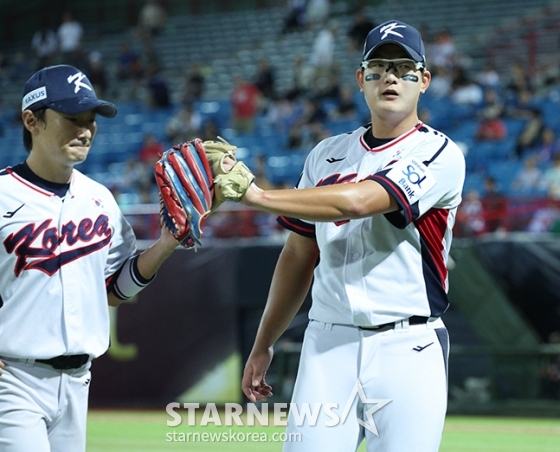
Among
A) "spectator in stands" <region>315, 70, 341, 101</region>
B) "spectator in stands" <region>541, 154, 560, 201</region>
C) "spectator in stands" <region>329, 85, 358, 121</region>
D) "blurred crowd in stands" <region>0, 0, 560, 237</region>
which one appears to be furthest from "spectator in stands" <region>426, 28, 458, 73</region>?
"spectator in stands" <region>541, 154, 560, 201</region>

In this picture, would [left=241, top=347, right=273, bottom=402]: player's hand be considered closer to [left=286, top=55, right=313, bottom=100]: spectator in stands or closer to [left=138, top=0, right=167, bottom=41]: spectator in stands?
[left=286, top=55, right=313, bottom=100]: spectator in stands

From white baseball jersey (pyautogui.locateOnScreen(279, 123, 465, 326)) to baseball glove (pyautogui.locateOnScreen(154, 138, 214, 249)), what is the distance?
0.56 metres

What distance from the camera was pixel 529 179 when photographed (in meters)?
12.8

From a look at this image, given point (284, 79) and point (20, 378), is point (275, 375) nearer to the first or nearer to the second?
point (20, 378)

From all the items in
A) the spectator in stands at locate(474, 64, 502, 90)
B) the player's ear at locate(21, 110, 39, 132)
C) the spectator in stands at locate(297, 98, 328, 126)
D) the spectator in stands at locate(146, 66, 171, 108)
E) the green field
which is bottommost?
the green field

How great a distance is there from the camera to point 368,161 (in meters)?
3.75

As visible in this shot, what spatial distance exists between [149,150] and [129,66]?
5082 millimetres

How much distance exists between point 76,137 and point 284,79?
51.8 ft

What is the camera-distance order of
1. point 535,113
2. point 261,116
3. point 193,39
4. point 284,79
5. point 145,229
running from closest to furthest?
point 145,229 < point 535,113 < point 261,116 < point 284,79 < point 193,39

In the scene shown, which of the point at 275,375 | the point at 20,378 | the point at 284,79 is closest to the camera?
the point at 20,378

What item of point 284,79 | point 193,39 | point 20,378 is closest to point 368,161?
point 20,378

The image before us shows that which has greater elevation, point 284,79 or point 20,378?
point 20,378

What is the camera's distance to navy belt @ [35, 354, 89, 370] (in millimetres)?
3752

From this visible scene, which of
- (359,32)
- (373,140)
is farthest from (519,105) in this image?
(373,140)
